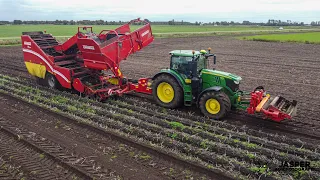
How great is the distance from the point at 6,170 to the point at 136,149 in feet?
8.65

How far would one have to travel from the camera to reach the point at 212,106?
831 cm

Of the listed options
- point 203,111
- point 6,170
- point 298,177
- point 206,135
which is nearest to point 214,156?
point 206,135

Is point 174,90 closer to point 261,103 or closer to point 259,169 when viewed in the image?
point 261,103

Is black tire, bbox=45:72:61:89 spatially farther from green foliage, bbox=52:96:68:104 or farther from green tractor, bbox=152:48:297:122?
green tractor, bbox=152:48:297:122

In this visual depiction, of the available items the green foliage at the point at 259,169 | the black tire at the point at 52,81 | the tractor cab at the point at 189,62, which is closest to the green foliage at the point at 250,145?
the green foliage at the point at 259,169

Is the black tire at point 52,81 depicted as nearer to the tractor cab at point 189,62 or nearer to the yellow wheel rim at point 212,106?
the tractor cab at point 189,62

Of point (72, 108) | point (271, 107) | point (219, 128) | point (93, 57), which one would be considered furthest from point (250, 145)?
point (93, 57)

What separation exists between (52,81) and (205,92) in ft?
20.9

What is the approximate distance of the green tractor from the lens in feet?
26.1

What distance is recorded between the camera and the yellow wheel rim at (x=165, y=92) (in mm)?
9203

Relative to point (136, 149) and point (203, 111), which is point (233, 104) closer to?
point (203, 111)

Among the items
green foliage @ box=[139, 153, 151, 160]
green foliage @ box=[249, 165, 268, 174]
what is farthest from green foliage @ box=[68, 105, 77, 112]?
green foliage @ box=[249, 165, 268, 174]

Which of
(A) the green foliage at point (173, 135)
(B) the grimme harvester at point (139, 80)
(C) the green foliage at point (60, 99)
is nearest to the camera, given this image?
(A) the green foliage at point (173, 135)

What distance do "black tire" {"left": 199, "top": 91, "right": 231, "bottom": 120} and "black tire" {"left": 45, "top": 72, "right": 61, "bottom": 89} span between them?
5969 mm
